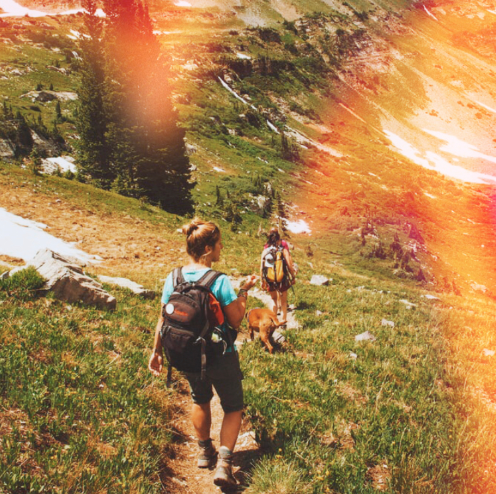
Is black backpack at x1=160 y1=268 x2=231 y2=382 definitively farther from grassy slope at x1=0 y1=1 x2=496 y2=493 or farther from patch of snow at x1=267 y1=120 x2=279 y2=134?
patch of snow at x1=267 y1=120 x2=279 y2=134

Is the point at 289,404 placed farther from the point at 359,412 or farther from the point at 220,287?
the point at 220,287

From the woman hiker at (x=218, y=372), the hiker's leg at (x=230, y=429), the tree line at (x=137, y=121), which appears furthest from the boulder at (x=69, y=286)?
the tree line at (x=137, y=121)

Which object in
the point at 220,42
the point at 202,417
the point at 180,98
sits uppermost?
the point at 220,42

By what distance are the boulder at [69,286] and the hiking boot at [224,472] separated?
15.0ft

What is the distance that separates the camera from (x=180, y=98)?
82.6m

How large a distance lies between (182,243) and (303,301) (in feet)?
28.5

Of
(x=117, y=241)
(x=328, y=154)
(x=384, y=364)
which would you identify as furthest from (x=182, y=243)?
(x=328, y=154)

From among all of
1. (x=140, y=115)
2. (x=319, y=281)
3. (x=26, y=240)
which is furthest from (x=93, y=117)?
(x=319, y=281)

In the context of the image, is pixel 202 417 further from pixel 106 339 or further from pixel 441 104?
pixel 441 104

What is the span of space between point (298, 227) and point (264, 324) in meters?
41.4

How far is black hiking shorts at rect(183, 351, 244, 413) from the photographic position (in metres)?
3.19

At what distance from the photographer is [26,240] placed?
1273 cm

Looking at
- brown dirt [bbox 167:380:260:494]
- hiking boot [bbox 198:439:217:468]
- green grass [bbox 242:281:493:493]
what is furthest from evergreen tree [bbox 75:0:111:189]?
hiking boot [bbox 198:439:217:468]

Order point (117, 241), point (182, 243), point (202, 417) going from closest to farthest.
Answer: point (202, 417)
point (117, 241)
point (182, 243)
